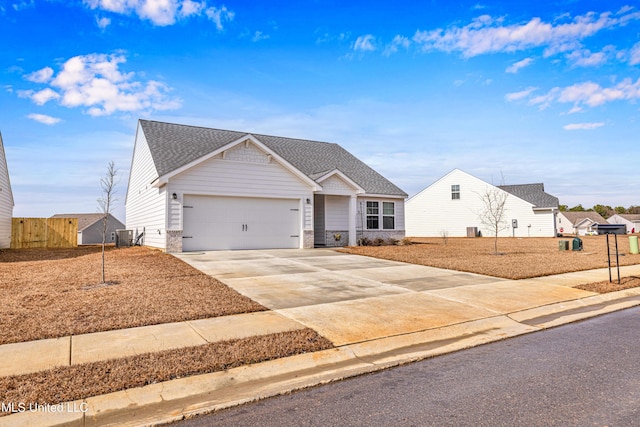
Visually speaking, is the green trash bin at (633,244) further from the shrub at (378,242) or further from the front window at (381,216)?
the shrub at (378,242)

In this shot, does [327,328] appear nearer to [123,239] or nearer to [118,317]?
[118,317]

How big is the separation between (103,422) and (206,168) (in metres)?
14.3

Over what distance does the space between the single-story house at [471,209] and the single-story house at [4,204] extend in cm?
3359

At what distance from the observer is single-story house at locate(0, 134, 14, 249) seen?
22047 mm

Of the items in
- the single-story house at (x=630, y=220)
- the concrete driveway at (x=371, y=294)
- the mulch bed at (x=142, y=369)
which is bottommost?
the mulch bed at (x=142, y=369)

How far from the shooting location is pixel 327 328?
19.8 ft

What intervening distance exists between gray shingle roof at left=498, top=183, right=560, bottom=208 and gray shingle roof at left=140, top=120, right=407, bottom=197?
68.4ft

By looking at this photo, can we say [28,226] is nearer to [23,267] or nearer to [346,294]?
[23,267]

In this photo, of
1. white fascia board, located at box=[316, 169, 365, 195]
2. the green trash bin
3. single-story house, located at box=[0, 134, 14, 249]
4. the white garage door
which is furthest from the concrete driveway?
single-story house, located at box=[0, 134, 14, 249]

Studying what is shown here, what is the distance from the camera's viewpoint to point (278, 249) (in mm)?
18406

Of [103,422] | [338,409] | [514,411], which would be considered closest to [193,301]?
[103,422]

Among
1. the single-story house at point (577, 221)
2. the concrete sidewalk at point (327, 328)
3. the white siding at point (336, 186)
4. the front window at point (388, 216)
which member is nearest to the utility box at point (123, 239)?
the white siding at point (336, 186)

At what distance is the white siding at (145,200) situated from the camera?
17.1 m

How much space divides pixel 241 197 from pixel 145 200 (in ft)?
20.3
